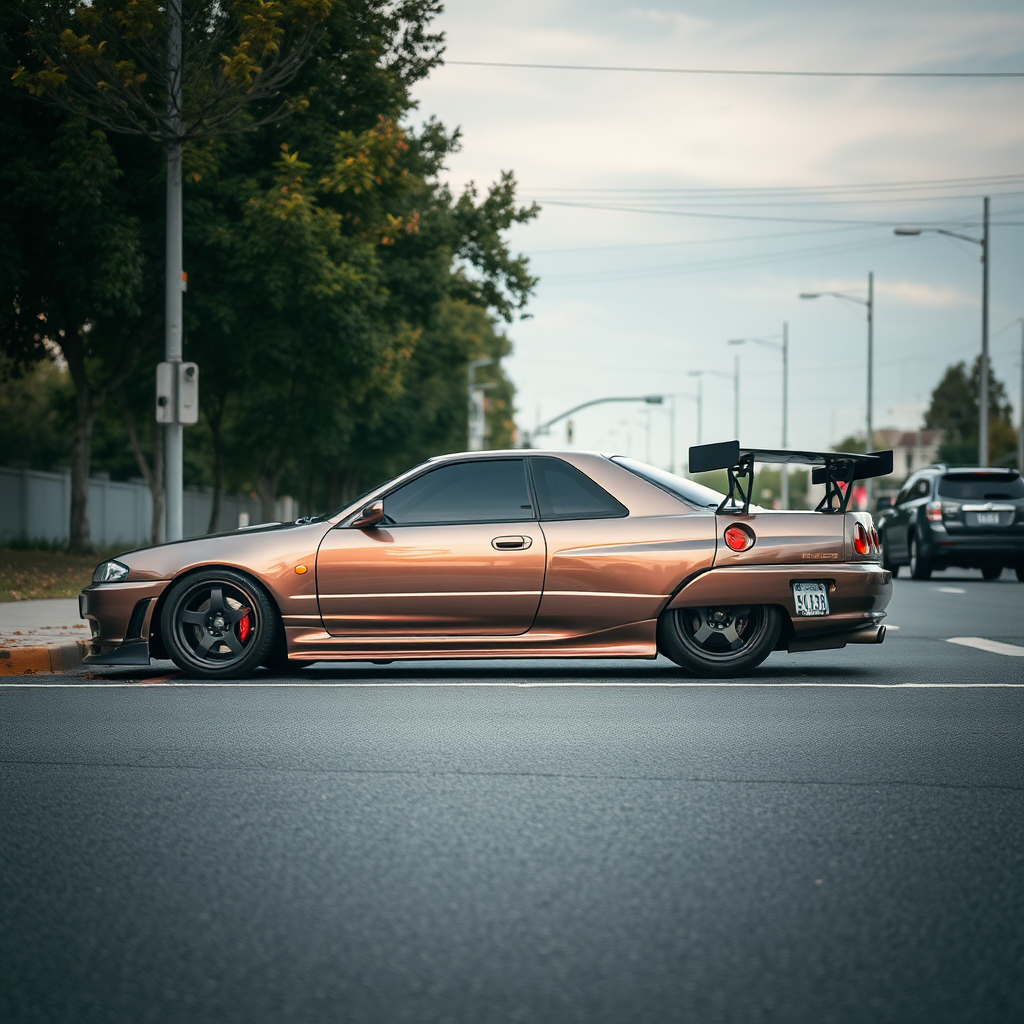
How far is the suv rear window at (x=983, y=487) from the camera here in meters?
23.7

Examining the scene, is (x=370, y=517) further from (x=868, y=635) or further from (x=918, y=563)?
(x=918, y=563)

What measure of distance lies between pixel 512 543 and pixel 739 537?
4.83 ft

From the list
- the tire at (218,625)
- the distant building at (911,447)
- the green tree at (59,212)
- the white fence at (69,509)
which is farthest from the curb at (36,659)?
the distant building at (911,447)

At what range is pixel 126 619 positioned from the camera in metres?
9.48

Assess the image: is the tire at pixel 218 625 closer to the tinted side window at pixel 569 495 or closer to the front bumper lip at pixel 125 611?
the front bumper lip at pixel 125 611

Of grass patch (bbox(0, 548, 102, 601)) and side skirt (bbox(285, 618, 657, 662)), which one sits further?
grass patch (bbox(0, 548, 102, 601))

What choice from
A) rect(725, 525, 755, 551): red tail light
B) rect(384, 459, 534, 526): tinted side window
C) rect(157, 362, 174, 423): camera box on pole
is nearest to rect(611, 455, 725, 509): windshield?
rect(725, 525, 755, 551): red tail light

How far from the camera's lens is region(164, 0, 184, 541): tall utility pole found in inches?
626

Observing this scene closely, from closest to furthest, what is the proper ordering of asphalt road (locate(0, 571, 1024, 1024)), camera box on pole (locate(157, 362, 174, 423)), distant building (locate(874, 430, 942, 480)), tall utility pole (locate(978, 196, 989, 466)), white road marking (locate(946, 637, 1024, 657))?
asphalt road (locate(0, 571, 1024, 1024)), white road marking (locate(946, 637, 1024, 657)), camera box on pole (locate(157, 362, 174, 423)), tall utility pole (locate(978, 196, 989, 466)), distant building (locate(874, 430, 942, 480))

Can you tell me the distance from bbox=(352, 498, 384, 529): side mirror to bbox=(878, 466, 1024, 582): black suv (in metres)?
16.4

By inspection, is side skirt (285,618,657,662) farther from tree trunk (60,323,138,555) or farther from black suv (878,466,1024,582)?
tree trunk (60,323,138,555)

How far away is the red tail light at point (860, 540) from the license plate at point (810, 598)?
0.39 metres

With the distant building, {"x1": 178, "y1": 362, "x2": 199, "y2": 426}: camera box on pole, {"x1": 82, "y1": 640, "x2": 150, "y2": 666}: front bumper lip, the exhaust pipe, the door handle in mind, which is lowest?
{"x1": 82, "y1": 640, "x2": 150, "y2": 666}: front bumper lip

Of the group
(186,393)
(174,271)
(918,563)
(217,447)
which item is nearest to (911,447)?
(217,447)
